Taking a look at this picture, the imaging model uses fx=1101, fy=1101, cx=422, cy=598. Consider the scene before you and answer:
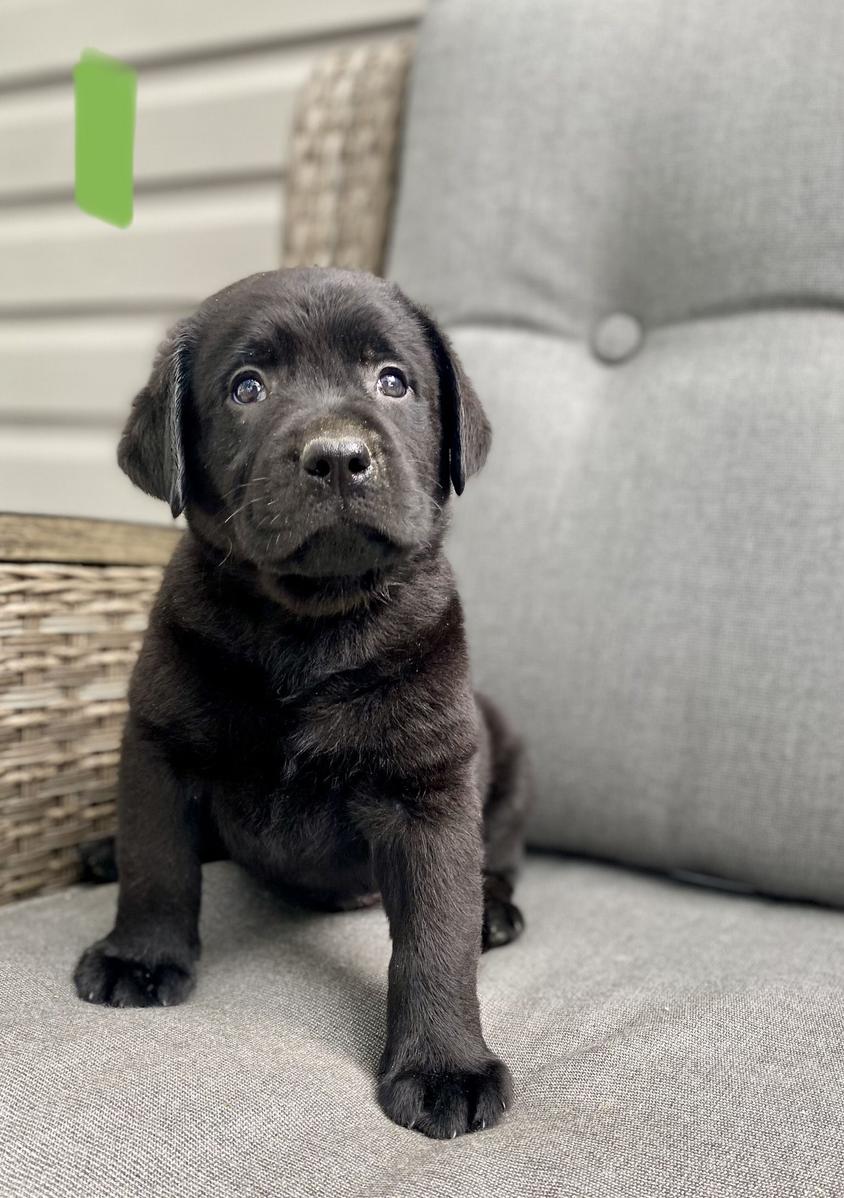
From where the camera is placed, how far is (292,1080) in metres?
1.17

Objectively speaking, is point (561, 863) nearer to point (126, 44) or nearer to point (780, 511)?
point (780, 511)

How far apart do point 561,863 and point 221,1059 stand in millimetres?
1045

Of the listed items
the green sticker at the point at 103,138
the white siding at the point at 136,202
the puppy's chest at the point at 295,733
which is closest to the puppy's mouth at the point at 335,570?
the puppy's chest at the point at 295,733

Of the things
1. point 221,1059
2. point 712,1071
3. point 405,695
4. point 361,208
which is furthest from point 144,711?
point 361,208

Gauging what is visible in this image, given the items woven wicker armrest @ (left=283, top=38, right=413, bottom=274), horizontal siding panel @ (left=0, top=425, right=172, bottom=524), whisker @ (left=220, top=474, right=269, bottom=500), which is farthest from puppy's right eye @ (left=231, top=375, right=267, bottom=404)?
horizontal siding panel @ (left=0, top=425, right=172, bottom=524)

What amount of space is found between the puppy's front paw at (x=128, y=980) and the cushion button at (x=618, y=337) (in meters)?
1.45

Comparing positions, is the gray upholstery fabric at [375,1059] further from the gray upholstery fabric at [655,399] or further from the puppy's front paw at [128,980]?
the gray upholstery fabric at [655,399]

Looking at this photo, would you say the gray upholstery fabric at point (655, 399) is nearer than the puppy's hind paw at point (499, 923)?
No

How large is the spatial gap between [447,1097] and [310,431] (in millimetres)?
753

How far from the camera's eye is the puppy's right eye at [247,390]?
145 cm

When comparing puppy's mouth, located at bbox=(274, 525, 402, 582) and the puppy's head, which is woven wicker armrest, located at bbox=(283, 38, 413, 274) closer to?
the puppy's head

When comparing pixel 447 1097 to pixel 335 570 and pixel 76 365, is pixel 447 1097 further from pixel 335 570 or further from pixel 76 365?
pixel 76 365

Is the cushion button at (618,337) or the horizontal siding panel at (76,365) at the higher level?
the cushion button at (618,337)

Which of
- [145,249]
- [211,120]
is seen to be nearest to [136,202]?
[145,249]
